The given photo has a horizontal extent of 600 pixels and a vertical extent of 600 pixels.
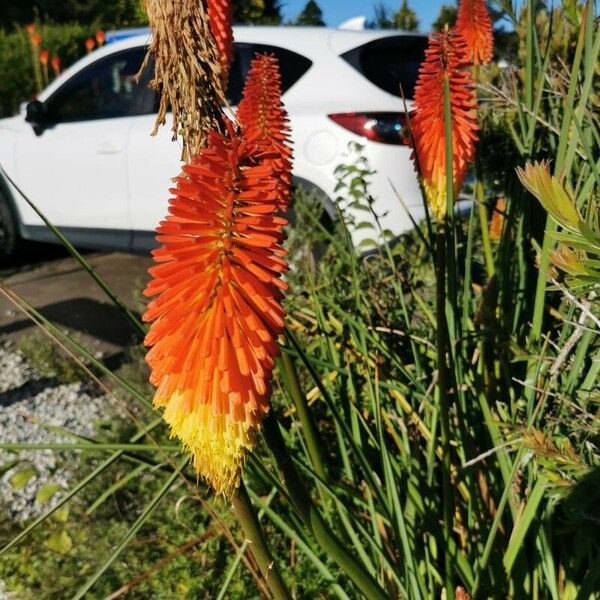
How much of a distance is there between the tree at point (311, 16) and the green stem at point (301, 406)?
14.9m

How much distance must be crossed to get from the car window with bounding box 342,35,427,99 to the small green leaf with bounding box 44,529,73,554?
127 inches

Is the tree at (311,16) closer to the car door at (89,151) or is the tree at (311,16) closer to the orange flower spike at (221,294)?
the car door at (89,151)

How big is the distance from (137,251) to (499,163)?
3.79m

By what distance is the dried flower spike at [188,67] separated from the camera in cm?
102

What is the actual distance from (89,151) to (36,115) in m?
0.58

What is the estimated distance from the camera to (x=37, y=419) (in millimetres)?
2889

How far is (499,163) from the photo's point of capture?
2.55 meters

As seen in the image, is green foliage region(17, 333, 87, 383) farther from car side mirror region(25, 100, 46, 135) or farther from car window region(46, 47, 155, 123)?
car side mirror region(25, 100, 46, 135)

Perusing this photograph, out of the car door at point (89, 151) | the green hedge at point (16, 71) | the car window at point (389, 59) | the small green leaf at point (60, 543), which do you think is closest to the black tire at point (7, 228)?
the car door at point (89, 151)

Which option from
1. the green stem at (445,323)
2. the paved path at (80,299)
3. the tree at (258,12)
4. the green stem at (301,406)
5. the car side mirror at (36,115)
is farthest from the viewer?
the tree at (258,12)

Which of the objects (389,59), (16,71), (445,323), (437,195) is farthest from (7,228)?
(16,71)

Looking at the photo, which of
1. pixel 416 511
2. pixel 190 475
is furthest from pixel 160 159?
pixel 416 511

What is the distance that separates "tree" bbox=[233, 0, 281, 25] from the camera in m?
11.1

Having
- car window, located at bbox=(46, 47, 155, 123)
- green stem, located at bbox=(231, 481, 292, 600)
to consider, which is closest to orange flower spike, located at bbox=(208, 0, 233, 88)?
green stem, located at bbox=(231, 481, 292, 600)
